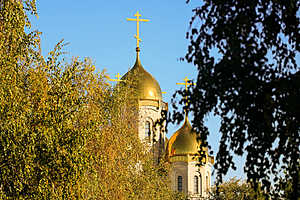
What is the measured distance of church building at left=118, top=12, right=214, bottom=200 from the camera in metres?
53.7

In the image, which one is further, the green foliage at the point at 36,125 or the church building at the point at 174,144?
the church building at the point at 174,144

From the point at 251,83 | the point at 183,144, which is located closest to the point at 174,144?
the point at 183,144

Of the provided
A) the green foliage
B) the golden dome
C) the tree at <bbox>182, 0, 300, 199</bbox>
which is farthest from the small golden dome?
the tree at <bbox>182, 0, 300, 199</bbox>

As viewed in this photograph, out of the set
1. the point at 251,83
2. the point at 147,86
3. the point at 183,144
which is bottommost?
the point at 251,83

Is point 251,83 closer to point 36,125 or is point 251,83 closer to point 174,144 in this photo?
point 36,125

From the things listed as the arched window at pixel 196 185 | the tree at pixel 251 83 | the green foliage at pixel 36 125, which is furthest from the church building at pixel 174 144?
the tree at pixel 251 83

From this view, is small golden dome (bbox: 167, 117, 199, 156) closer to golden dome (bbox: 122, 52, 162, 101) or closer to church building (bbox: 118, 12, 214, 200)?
church building (bbox: 118, 12, 214, 200)

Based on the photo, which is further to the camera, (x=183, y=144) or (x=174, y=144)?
(x=174, y=144)

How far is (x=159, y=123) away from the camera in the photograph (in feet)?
23.4

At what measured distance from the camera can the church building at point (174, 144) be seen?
5372cm

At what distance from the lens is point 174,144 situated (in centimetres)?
5547

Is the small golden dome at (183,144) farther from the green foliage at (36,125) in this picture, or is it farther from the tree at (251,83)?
the tree at (251,83)

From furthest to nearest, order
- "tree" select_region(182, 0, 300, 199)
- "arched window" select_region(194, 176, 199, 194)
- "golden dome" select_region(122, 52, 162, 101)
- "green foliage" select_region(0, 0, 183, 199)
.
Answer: "arched window" select_region(194, 176, 199, 194) → "golden dome" select_region(122, 52, 162, 101) → "green foliage" select_region(0, 0, 183, 199) → "tree" select_region(182, 0, 300, 199)

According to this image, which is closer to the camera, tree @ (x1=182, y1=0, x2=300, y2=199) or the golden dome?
tree @ (x1=182, y1=0, x2=300, y2=199)
